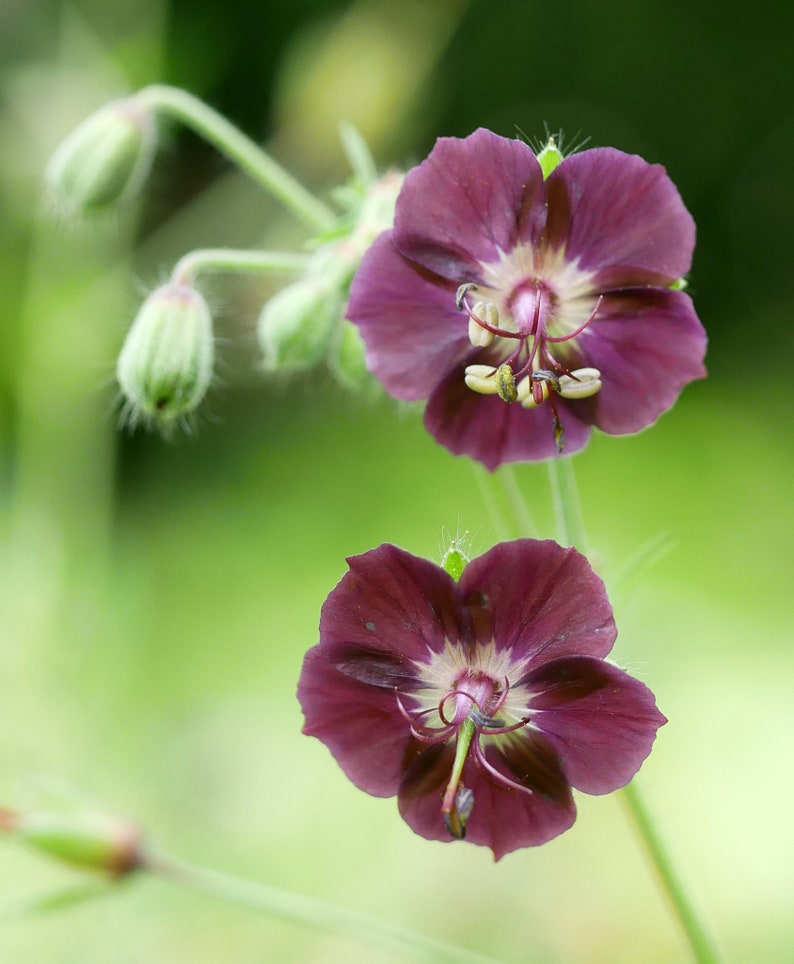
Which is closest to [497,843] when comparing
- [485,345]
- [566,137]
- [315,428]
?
[485,345]

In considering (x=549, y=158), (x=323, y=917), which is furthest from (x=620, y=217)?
(x=323, y=917)

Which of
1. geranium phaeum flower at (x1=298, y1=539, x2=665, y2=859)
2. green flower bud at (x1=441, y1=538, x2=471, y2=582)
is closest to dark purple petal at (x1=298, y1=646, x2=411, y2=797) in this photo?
geranium phaeum flower at (x1=298, y1=539, x2=665, y2=859)

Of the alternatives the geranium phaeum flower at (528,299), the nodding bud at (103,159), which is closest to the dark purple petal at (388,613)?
the geranium phaeum flower at (528,299)

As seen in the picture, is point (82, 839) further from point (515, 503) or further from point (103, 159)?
point (103, 159)

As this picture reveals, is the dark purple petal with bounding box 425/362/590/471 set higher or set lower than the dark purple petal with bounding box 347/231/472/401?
lower

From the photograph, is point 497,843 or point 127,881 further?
point 127,881

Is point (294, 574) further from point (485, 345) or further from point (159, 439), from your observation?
point (485, 345)

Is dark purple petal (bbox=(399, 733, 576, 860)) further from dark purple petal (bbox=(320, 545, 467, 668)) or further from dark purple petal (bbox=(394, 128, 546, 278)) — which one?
dark purple petal (bbox=(394, 128, 546, 278))
